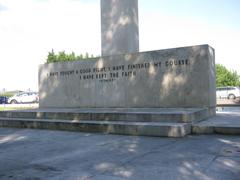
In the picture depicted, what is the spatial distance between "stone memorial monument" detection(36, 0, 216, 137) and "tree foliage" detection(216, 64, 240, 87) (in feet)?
201

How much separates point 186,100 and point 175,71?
3.70 feet

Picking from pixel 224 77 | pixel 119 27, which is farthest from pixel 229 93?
pixel 224 77

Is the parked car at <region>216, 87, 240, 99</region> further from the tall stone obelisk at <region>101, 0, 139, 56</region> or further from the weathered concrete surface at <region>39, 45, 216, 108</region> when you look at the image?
the weathered concrete surface at <region>39, 45, 216, 108</region>

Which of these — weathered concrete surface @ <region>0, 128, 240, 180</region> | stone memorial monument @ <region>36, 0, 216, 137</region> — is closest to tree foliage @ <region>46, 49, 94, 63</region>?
stone memorial monument @ <region>36, 0, 216, 137</region>

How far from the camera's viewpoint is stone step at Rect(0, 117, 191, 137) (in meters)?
7.43

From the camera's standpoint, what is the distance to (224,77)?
70562mm

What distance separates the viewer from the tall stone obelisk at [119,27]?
1209 centimetres

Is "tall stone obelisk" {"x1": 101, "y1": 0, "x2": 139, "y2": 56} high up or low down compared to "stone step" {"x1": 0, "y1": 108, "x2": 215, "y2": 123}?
up

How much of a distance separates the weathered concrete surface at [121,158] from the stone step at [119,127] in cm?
36

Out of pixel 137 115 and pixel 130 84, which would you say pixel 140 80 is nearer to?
pixel 130 84

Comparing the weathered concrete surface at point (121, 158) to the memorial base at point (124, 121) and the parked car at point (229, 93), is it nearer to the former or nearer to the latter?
the memorial base at point (124, 121)

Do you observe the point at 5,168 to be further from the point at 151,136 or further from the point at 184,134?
the point at 184,134

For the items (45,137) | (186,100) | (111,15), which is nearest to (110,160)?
(45,137)

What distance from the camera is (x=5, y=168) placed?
4754mm
